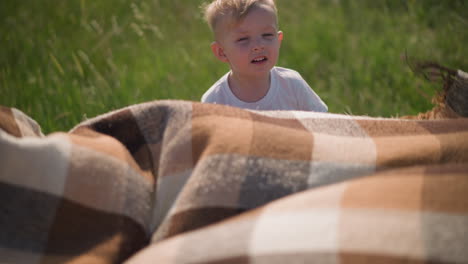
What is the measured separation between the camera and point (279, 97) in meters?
2.63

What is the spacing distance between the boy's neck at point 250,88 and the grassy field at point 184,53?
0.56 m

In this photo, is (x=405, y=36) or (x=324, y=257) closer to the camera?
(x=324, y=257)

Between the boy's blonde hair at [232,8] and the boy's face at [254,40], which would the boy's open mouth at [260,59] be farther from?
the boy's blonde hair at [232,8]

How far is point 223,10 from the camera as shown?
250 cm

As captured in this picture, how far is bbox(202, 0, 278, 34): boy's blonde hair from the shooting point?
7.93 feet

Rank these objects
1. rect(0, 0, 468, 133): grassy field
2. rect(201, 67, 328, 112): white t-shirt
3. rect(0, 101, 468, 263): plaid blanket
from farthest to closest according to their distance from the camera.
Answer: rect(0, 0, 468, 133): grassy field < rect(201, 67, 328, 112): white t-shirt < rect(0, 101, 468, 263): plaid blanket

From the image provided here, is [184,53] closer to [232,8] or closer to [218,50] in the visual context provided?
[218,50]

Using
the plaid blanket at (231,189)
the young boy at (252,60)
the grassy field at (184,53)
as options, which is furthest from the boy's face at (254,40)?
the plaid blanket at (231,189)

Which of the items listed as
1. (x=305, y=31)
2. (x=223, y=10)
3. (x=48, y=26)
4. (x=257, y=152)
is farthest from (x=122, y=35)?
(x=257, y=152)

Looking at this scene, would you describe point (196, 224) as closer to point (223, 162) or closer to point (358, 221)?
point (223, 162)

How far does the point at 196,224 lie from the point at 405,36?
10.5ft

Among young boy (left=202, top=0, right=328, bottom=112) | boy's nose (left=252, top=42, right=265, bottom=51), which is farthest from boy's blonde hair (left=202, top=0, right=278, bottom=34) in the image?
boy's nose (left=252, top=42, right=265, bottom=51)

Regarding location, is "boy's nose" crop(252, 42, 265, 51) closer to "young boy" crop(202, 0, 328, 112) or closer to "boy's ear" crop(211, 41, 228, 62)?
"young boy" crop(202, 0, 328, 112)

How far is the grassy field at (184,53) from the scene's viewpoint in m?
3.16
